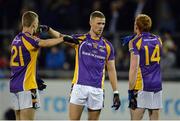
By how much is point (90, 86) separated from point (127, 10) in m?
7.18

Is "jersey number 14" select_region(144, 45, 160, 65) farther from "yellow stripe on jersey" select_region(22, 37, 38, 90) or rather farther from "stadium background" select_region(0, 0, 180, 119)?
"stadium background" select_region(0, 0, 180, 119)

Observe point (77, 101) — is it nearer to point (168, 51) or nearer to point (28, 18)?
point (28, 18)

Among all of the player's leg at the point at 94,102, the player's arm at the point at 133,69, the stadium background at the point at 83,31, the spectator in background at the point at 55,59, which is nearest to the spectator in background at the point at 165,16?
the stadium background at the point at 83,31

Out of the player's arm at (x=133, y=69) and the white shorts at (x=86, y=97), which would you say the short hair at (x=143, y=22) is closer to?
the player's arm at (x=133, y=69)

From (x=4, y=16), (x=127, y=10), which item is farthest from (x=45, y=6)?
(x=127, y=10)

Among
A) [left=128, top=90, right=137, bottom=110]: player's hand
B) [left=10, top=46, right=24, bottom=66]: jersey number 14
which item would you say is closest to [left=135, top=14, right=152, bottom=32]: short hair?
[left=128, top=90, right=137, bottom=110]: player's hand

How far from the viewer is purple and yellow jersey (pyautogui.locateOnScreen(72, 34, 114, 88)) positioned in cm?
1257

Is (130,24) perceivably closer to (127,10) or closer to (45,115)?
(127,10)

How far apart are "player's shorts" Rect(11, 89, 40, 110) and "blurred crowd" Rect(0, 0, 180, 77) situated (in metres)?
6.24

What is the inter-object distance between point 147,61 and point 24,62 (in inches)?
83.5

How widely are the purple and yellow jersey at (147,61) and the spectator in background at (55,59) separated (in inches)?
234

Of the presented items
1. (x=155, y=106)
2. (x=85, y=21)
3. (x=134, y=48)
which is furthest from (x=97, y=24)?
(x=85, y=21)

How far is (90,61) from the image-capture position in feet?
41.2

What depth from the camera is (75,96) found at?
12.5 m
